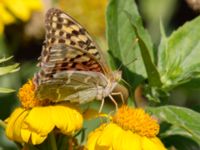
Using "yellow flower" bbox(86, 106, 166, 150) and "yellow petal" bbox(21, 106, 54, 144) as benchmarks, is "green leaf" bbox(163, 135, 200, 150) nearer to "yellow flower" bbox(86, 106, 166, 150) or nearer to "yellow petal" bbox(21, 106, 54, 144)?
"yellow flower" bbox(86, 106, 166, 150)

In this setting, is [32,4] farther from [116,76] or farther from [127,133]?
[127,133]

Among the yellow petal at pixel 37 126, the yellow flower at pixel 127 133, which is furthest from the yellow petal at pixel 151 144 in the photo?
the yellow petal at pixel 37 126

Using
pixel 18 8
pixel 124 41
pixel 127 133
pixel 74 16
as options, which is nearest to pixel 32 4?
pixel 18 8

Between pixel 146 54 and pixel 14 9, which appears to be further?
pixel 14 9

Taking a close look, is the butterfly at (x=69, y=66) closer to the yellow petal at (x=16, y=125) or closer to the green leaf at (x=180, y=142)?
the yellow petal at (x=16, y=125)

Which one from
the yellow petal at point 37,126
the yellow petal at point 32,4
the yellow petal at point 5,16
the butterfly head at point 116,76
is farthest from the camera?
the yellow petal at point 32,4

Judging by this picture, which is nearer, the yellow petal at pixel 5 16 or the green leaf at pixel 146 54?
the green leaf at pixel 146 54
